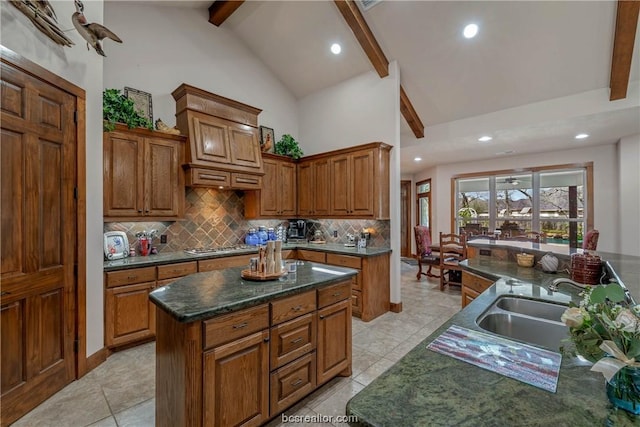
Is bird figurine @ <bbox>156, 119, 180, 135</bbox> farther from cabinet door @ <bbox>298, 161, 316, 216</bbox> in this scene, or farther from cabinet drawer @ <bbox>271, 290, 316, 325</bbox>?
cabinet drawer @ <bbox>271, 290, 316, 325</bbox>

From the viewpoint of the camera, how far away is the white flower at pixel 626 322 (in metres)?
0.71

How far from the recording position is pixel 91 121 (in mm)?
2607

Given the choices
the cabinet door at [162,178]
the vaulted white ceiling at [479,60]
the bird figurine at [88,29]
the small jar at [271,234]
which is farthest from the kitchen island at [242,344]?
the vaulted white ceiling at [479,60]

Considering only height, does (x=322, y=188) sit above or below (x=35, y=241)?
above

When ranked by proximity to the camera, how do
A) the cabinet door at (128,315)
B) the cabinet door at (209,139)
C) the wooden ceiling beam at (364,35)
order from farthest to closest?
the cabinet door at (209,139) < the wooden ceiling beam at (364,35) < the cabinet door at (128,315)

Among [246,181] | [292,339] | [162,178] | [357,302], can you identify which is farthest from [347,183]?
[292,339]

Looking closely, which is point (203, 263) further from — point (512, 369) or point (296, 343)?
point (512, 369)

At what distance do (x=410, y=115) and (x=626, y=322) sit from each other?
4.93 meters

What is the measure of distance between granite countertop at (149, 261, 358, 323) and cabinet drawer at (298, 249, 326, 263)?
1.74 metres

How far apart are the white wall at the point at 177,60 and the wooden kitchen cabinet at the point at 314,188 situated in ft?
3.00

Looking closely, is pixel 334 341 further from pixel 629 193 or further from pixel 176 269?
pixel 629 193

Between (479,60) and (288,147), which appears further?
(288,147)

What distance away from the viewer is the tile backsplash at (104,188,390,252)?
148 inches

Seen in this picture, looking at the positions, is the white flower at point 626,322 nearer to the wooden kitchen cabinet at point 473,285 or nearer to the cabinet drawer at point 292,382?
the cabinet drawer at point 292,382
